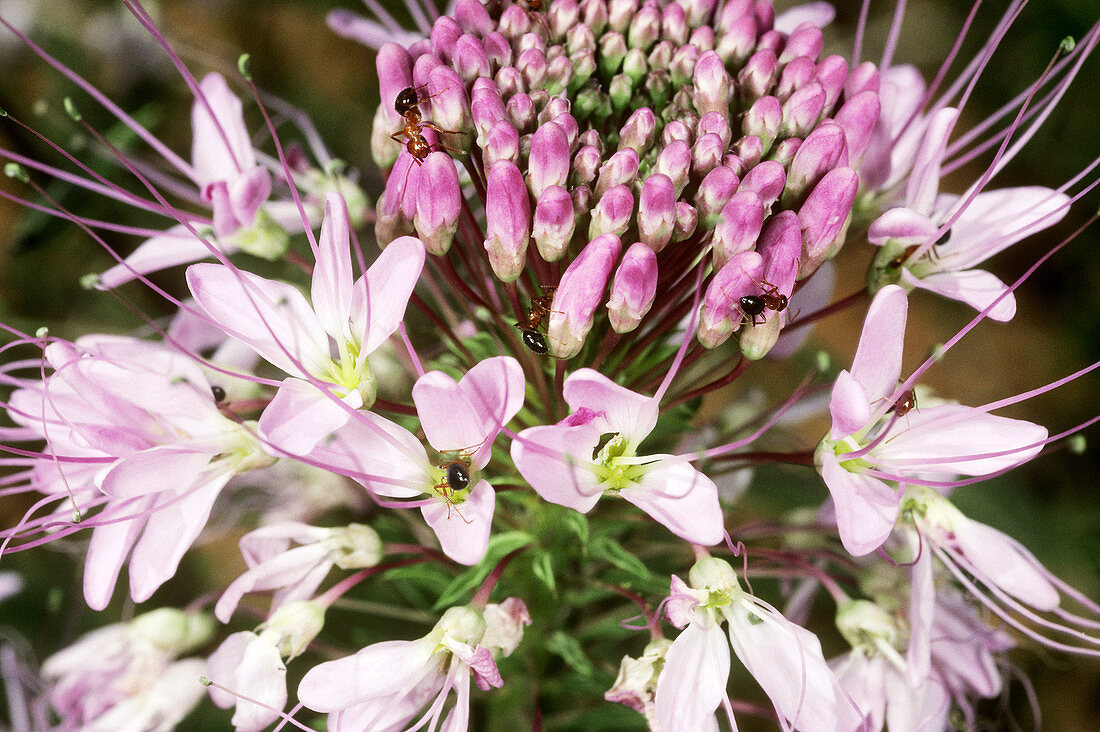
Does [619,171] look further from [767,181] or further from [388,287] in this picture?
[388,287]

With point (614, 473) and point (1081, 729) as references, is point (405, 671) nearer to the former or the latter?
point (614, 473)

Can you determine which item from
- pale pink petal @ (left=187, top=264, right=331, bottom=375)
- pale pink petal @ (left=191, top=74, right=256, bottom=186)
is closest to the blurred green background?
pale pink petal @ (left=191, top=74, right=256, bottom=186)

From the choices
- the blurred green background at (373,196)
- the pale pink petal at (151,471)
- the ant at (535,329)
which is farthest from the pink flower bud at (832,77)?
the blurred green background at (373,196)

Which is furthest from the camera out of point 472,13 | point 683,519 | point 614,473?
point 472,13

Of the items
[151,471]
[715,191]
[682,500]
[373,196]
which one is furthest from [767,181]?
[373,196]

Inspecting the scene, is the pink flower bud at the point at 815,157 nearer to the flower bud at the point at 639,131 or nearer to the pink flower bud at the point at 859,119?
the pink flower bud at the point at 859,119

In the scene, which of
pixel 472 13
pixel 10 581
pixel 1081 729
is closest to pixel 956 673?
pixel 472 13
